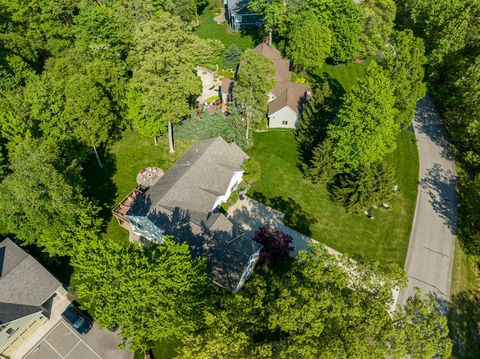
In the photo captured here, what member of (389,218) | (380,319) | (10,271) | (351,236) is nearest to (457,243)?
(389,218)

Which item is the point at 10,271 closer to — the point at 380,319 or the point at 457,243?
the point at 380,319

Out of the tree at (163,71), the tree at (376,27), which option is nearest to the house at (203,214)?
the tree at (163,71)

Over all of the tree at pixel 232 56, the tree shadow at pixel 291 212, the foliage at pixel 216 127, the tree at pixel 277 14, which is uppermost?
the tree at pixel 277 14

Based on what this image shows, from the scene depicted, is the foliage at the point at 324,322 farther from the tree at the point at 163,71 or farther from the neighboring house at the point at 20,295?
the tree at the point at 163,71

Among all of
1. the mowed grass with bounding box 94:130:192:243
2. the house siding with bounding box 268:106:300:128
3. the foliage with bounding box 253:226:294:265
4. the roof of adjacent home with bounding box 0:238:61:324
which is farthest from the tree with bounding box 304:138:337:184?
the roof of adjacent home with bounding box 0:238:61:324

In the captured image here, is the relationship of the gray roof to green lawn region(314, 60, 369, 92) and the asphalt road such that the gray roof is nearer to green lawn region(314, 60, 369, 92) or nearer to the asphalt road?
the asphalt road

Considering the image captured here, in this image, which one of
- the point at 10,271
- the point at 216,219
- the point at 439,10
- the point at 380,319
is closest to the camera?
the point at 380,319
